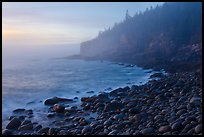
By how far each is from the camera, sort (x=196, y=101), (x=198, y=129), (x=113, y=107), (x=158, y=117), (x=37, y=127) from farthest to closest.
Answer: (x=113, y=107), (x=196, y=101), (x=37, y=127), (x=158, y=117), (x=198, y=129)

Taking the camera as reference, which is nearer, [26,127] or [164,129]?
[164,129]

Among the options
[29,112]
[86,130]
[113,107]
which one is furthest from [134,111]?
[29,112]

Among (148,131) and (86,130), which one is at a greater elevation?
(148,131)

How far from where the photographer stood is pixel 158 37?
68.4 m

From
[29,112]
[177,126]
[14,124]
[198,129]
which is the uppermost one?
[198,129]

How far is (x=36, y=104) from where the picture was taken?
20953 mm

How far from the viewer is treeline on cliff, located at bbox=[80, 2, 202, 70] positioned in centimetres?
5362

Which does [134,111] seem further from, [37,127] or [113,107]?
[37,127]

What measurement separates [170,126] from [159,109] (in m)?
4.08

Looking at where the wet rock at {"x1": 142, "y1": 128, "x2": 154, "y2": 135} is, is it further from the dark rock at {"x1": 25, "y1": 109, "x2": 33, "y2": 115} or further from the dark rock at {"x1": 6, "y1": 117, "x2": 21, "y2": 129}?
the dark rock at {"x1": 25, "y1": 109, "x2": 33, "y2": 115}

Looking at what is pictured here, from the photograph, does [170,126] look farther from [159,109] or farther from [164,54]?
[164,54]

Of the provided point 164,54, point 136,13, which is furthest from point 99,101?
point 136,13

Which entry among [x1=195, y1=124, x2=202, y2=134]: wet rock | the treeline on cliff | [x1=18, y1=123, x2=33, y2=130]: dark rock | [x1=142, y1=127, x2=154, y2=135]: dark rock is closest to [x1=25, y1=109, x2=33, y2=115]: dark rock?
[x1=18, y1=123, x2=33, y2=130]: dark rock

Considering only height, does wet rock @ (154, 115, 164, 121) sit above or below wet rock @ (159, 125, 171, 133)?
below
